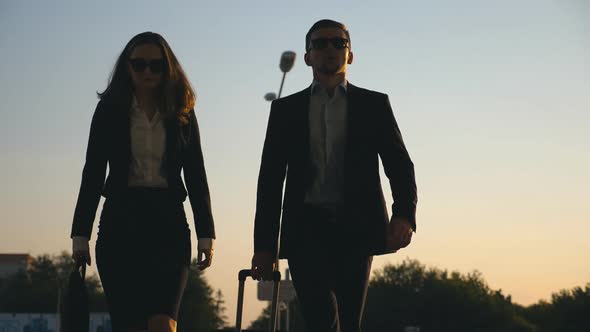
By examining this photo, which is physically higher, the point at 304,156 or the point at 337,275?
the point at 304,156

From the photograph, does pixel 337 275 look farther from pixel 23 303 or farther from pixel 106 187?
pixel 23 303

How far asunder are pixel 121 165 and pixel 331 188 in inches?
49.1

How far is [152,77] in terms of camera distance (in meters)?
6.71

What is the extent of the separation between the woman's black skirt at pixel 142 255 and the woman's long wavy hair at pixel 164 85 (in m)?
0.54

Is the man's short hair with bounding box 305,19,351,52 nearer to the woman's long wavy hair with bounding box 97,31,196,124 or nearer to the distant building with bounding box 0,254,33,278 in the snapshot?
the woman's long wavy hair with bounding box 97,31,196,124

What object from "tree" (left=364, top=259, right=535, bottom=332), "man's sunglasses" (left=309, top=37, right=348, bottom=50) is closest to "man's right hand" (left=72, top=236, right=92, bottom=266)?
"man's sunglasses" (left=309, top=37, right=348, bottom=50)

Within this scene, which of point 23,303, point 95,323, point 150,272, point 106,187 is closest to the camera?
point 150,272

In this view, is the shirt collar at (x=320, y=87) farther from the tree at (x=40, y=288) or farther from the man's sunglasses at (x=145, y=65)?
the tree at (x=40, y=288)

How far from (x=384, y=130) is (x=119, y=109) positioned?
1.61m

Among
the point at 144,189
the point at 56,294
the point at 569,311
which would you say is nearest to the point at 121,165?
the point at 144,189

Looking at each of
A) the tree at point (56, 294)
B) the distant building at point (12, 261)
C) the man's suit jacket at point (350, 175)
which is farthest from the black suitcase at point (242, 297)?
the distant building at point (12, 261)

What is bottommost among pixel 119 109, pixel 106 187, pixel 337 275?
pixel 337 275

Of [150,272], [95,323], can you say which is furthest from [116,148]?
[95,323]

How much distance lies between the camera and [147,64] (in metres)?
6.70
